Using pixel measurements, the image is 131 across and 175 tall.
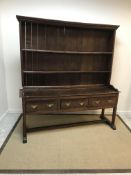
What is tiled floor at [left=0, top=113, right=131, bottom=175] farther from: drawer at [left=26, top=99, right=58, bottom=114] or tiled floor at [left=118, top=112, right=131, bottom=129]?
drawer at [left=26, top=99, right=58, bottom=114]

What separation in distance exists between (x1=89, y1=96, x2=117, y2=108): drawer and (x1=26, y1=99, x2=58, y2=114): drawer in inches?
23.1

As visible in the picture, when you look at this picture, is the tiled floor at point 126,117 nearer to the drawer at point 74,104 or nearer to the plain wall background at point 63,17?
the plain wall background at point 63,17

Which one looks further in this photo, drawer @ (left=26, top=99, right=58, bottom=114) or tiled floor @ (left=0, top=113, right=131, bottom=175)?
tiled floor @ (left=0, top=113, right=131, bottom=175)

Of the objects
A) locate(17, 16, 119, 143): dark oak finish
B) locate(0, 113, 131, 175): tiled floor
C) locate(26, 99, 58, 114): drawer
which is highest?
locate(17, 16, 119, 143): dark oak finish

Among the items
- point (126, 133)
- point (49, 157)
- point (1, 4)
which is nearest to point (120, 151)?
point (126, 133)

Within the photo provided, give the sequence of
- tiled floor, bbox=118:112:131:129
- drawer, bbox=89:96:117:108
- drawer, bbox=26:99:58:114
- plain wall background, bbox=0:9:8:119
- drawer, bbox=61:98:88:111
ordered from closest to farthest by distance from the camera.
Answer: drawer, bbox=26:99:58:114
drawer, bbox=61:98:88:111
drawer, bbox=89:96:117:108
plain wall background, bbox=0:9:8:119
tiled floor, bbox=118:112:131:129

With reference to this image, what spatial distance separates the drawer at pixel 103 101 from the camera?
251cm

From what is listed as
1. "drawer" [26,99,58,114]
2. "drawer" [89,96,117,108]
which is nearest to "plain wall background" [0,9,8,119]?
"drawer" [26,99,58,114]

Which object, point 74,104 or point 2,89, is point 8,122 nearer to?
point 2,89

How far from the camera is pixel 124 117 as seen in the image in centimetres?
325

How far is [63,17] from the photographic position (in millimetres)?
2789

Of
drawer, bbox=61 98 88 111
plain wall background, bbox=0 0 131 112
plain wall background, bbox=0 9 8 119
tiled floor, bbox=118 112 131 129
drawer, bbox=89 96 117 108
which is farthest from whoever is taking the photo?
tiled floor, bbox=118 112 131 129

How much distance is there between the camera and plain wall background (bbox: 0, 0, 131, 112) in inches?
107

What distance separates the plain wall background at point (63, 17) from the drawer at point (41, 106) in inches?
38.0
